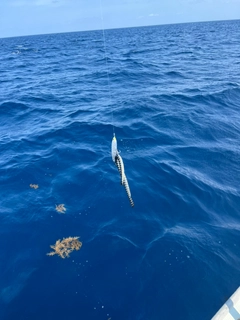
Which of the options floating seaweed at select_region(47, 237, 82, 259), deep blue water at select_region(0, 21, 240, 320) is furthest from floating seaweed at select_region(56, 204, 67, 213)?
floating seaweed at select_region(47, 237, 82, 259)

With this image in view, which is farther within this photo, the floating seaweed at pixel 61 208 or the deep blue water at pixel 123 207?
the floating seaweed at pixel 61 208

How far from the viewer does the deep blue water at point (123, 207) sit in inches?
291

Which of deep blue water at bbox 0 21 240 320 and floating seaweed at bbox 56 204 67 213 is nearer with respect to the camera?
deep blue water at bbox 0 21 240 320

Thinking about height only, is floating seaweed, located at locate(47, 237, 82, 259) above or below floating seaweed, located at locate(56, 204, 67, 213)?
below

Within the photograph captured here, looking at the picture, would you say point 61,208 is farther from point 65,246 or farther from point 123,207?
point 123,207

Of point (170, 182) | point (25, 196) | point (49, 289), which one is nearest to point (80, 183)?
point (25, 196)

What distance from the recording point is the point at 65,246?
8.85 metres

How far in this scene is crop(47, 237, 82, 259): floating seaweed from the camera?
859 cm

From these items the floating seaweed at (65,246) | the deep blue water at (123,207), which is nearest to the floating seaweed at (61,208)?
the deep blue water at (123,207)

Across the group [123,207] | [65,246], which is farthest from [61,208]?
[123,207]

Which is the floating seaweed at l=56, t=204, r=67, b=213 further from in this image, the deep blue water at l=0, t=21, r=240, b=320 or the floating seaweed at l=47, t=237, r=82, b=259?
the floating seaweed at l=47, t=237, r=82, b=259

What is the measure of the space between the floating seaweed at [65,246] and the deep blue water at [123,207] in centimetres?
25

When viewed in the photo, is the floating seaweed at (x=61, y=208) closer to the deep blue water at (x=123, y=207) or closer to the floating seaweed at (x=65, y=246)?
the deep blue water at (x=123, y=207)

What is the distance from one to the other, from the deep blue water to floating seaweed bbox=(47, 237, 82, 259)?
254mm
